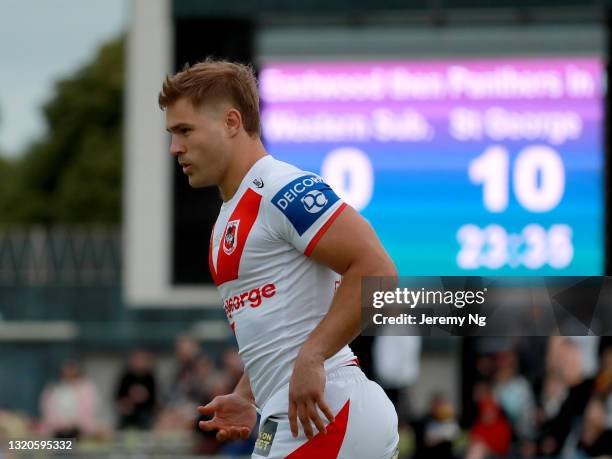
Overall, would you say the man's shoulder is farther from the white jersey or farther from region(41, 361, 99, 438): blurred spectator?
region(41, 361, 99, 438): blurred spectator

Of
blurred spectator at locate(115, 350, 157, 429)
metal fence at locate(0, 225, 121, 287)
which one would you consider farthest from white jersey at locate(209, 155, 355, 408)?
metal fence at locate(0, 225, 121, 287)

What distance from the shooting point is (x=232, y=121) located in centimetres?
366

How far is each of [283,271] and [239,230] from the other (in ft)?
0.55

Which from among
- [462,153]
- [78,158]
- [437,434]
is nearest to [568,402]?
[437,434]

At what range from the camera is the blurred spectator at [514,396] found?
1026 cm

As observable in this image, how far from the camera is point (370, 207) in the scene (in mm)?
11430

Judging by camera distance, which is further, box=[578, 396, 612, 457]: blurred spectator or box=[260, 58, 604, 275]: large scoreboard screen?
box=[260, 58, 604, 275]: large scoreboard screen

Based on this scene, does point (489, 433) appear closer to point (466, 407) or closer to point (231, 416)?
point (466, 407)

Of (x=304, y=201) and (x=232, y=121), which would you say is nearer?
(x=304, y=201)

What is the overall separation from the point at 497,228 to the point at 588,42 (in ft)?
6.03

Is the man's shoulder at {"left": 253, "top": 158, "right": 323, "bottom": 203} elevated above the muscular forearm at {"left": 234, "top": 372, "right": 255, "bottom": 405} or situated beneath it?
elevated above

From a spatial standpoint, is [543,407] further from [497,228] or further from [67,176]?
[67,176]

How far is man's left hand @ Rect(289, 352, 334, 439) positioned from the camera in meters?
3.34

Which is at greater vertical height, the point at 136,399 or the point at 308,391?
the point at 308,391
